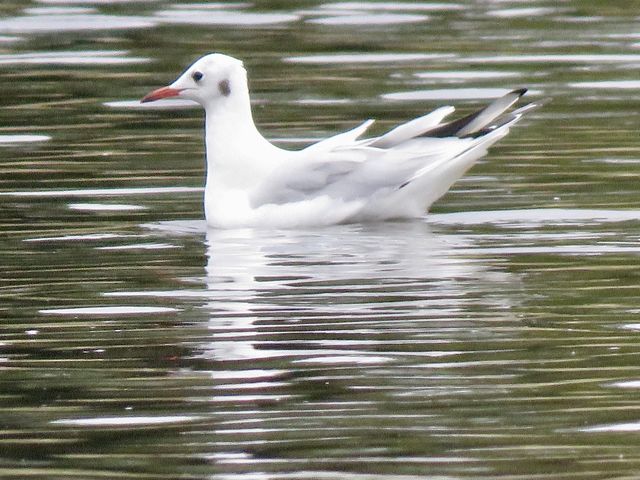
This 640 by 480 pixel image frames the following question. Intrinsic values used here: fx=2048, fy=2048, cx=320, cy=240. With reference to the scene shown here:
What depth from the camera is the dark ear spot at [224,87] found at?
1248 cm

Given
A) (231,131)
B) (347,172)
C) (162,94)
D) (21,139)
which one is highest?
(162,94)

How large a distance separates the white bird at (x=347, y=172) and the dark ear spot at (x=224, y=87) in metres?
0.27

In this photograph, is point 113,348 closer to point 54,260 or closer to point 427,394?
point 427,394

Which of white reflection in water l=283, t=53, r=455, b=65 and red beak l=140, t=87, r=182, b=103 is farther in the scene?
white reflection in water l=283, t=53, r=455, b=65

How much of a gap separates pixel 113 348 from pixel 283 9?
44.7ft

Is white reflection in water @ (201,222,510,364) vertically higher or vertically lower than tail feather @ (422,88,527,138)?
lower

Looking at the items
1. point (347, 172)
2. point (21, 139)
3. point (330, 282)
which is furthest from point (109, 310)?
point (21, 139)

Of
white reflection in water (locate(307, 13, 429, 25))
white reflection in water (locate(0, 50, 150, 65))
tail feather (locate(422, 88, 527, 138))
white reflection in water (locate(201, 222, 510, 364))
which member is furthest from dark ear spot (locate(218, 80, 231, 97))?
white reflection in water (locate(307, 13, 429, 25))

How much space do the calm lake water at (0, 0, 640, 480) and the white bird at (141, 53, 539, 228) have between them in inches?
8.6

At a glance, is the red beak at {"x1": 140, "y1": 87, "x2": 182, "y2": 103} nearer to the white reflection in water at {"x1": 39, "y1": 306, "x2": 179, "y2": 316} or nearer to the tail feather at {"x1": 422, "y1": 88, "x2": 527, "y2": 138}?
the tail feather at {"x1": 422, "y1": 88, "x2": 527, "y2": 138}

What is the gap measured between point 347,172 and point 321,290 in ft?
7.85

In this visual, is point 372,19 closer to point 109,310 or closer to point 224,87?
point 224,87

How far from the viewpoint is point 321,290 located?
31.2 feet

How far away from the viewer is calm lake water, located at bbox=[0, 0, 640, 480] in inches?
268
